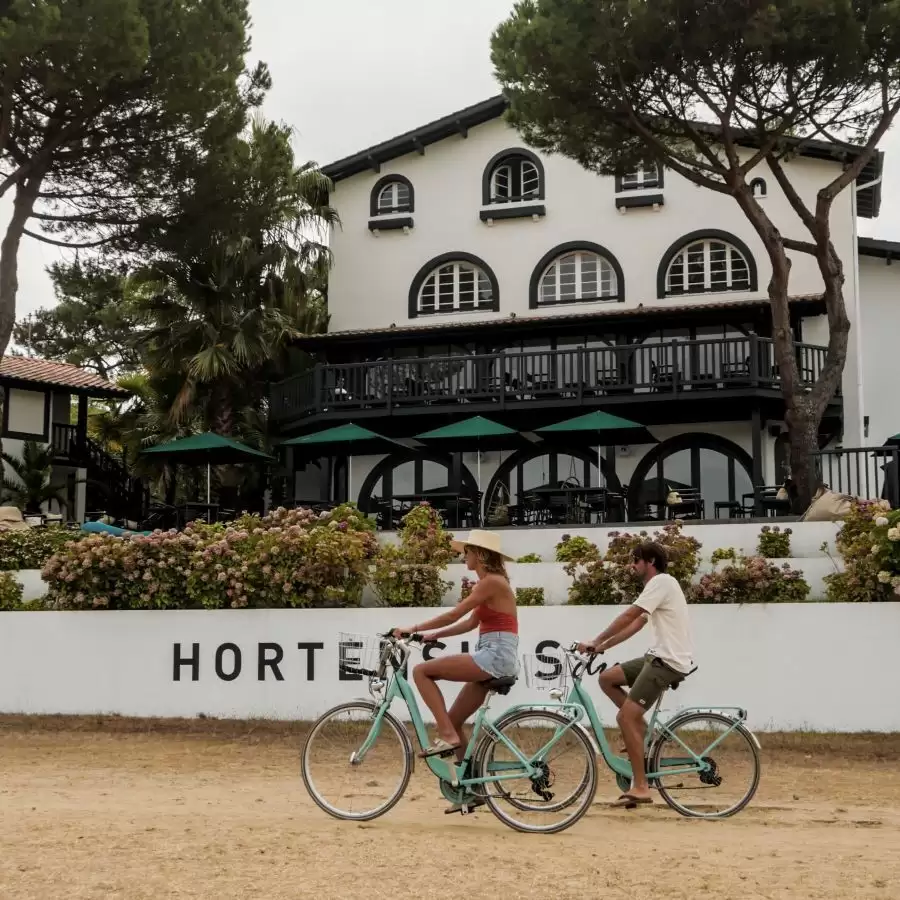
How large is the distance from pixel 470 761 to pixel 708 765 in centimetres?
158

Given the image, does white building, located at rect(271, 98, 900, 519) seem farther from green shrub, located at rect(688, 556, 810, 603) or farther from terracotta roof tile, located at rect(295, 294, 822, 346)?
green shrub, located at rect(688, 556, 810, 603)

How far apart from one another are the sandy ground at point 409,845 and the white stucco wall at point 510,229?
18.5 metres

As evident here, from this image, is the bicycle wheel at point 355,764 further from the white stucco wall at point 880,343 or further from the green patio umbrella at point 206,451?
the white stucco wall at point 880,343

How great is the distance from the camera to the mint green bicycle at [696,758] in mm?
8836

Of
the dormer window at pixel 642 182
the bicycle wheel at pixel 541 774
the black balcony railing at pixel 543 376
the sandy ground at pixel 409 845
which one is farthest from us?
the dormer window at pixel 642 182

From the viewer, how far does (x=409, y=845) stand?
25.7ft

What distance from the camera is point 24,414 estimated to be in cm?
3531

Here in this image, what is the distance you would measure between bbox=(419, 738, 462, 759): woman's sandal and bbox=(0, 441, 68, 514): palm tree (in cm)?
2536

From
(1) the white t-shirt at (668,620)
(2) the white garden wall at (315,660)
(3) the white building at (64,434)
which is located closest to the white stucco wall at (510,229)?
(3) the white building at (64,434)

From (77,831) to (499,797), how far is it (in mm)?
2621

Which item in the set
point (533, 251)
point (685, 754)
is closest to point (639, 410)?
point (533, 251)

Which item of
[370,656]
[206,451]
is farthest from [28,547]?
[370,656]

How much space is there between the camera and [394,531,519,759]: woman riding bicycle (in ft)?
27.9

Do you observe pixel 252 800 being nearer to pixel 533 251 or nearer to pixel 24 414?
pixel 533 251
